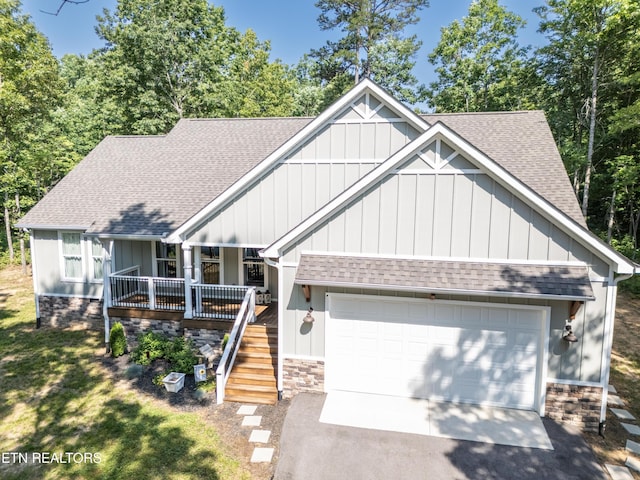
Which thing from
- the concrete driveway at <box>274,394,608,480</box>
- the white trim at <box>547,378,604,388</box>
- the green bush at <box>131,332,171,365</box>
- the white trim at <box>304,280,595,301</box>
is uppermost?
the white trim at <box>304,280,595,301</box>

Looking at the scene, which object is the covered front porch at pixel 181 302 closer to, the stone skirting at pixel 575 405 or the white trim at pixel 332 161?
the white trim at pixel 332 161

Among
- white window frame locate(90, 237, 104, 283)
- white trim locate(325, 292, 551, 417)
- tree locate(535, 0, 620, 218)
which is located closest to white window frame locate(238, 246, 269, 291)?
white window frame locate(90, 237, 104, 283)

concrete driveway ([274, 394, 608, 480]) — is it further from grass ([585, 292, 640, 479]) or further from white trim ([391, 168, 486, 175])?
white trim ([391, 168, 486, 175])

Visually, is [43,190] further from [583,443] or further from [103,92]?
[583,443]

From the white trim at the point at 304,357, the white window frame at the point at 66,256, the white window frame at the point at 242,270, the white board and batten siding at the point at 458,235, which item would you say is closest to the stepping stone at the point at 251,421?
the white trim at the point at 304,357

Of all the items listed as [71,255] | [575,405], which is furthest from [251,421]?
[71,255]

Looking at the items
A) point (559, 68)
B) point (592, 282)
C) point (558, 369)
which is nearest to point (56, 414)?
point (558, 369)
